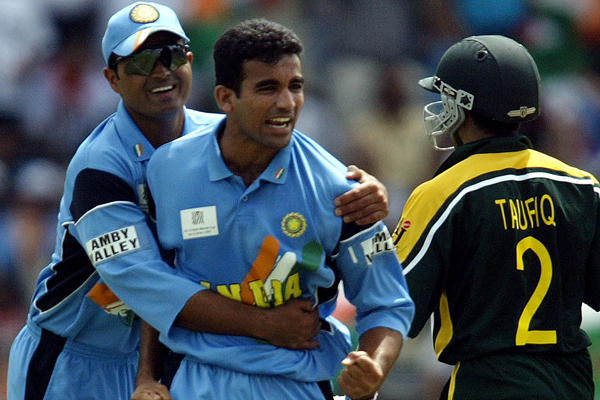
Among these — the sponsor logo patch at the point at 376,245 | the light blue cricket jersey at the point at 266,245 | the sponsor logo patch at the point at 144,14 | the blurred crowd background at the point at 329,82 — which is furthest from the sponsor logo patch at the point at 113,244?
the blurred crowd background at the point at 329,82

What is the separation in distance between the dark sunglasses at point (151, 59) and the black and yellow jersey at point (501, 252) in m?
1.18

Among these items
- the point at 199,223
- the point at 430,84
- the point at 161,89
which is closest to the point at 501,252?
the point at 430,84

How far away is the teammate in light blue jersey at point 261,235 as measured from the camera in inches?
146

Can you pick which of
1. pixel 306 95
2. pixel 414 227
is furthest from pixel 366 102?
pixel 414 227

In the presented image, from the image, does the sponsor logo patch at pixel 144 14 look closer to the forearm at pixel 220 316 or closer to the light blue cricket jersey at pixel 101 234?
the light blue cricket jersey at pixel 101 234

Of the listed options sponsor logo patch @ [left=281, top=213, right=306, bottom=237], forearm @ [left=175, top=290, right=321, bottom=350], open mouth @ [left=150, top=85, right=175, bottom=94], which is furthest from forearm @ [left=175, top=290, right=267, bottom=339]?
open mouth @ [left=150, top=85, right=175, bottom=94]

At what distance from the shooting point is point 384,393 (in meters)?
8.83

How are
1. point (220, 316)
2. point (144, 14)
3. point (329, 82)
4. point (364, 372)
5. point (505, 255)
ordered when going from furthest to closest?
1. point (329, 82)
2. point (144, 14)
3. point (505, 255)
4. point (220, 316)
5. point (364, 372)

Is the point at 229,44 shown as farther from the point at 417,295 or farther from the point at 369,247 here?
the point at 417,295

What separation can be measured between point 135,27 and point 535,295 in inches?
79.2

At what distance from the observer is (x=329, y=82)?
1053 cm

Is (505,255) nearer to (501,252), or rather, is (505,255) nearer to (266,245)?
(501,252)

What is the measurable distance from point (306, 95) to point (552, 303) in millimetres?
6299

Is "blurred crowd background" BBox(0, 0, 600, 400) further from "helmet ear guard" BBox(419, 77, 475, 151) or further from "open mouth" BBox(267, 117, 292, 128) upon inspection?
"open mouth" BBox(267, 117, 292, 128)
